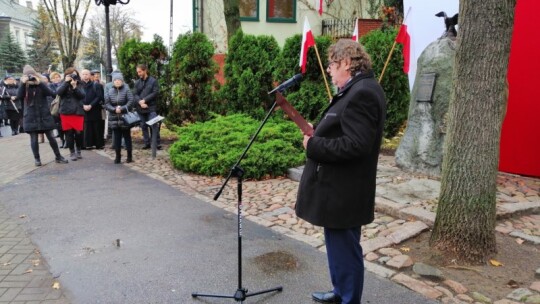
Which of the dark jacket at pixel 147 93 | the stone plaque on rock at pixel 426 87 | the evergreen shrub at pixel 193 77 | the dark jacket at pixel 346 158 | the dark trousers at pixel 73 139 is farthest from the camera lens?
the evergreen shrub at pixel 193 77

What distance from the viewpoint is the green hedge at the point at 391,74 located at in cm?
928

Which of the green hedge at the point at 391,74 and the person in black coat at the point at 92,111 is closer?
the green hedge at the point at 391,74

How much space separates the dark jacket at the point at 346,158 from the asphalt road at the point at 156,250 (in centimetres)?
102

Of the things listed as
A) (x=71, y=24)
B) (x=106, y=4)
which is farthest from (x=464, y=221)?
(x=71, y=24)

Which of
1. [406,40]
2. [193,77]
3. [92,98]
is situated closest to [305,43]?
[406,40]

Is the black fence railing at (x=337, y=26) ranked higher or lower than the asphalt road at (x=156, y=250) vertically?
higher

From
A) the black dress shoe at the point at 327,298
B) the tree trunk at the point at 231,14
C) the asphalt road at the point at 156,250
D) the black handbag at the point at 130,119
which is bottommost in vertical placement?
the asphalt road at the point at 156,250

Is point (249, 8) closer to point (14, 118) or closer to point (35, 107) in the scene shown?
point (14, 118)

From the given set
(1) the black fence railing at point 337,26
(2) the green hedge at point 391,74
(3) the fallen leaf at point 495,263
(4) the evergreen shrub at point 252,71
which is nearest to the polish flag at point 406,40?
(2) the green hedge at point 391,74

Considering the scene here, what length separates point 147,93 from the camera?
10.0m

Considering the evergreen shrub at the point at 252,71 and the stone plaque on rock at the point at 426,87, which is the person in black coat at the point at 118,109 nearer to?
the evergreen shrub at the point at 252,71

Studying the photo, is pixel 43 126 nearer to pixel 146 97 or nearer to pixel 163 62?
pixel 146 97

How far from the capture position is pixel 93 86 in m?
10.5

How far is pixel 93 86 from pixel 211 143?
3.93 metres
